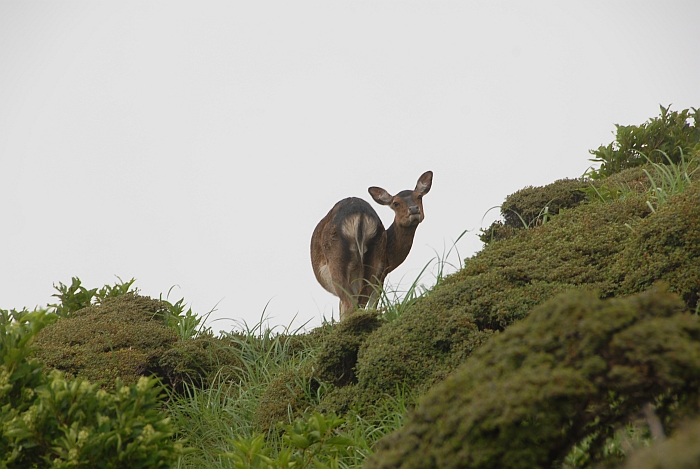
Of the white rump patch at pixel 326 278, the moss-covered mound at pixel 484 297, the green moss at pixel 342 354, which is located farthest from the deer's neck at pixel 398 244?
the green moss at pixel 342 354

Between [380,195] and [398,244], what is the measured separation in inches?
28.5

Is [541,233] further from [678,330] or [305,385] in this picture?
[678,330]

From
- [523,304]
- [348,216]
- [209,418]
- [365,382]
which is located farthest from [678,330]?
[348,216]

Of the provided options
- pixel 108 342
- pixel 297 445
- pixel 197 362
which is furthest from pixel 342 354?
pixel 108 342

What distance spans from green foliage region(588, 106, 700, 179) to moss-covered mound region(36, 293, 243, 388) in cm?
601

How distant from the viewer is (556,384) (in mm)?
2303

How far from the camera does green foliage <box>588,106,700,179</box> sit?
9.58m

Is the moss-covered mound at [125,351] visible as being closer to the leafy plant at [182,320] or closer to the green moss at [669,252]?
the leafy plant at [182,320]

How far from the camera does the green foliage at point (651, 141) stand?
31.4 ft

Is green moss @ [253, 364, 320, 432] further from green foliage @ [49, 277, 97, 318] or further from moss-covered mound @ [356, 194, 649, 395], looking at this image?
green foliage @ [49, 277, 97, 318]

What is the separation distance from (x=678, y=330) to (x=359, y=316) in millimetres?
3705

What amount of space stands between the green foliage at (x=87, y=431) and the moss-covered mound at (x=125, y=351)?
3.08m

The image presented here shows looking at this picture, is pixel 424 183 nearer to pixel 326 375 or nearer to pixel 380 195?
pixel 380 195

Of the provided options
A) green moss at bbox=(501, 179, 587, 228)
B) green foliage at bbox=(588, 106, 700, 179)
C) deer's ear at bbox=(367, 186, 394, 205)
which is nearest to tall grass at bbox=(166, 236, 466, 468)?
green moss at bbox=(501, 179, 587, 228)
